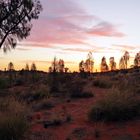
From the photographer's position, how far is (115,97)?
545 inches

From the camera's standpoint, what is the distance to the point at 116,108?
13.3 meters

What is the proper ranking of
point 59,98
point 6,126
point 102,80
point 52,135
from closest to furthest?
point 6,126, point 52,135, point 59,98, point 102,80

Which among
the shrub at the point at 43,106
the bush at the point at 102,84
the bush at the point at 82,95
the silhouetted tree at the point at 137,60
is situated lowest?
the shrub at the point at 43,106

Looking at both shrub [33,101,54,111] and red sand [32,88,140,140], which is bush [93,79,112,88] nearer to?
shrub [33,101,54,111]

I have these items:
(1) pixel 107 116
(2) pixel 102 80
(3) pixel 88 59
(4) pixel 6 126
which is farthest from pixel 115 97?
(3) pixel 88 59

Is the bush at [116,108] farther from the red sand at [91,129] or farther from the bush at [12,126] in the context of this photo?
Result: the bush at [12,126]

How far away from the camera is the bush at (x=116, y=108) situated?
13281mm

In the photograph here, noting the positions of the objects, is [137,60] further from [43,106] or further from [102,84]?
[43,106]

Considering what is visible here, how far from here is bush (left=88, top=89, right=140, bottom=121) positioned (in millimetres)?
13281

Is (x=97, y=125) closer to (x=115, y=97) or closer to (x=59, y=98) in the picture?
(x=115, y=97)

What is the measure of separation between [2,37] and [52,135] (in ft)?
55.4

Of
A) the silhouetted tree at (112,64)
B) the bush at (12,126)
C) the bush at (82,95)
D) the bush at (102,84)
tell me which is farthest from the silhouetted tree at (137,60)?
the bush at (12,126)

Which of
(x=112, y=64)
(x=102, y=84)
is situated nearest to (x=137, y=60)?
(x=112, y=64)

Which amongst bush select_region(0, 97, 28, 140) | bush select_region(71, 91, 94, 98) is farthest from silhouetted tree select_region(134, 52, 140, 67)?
bush select_region(0, 97, 28, 140)
